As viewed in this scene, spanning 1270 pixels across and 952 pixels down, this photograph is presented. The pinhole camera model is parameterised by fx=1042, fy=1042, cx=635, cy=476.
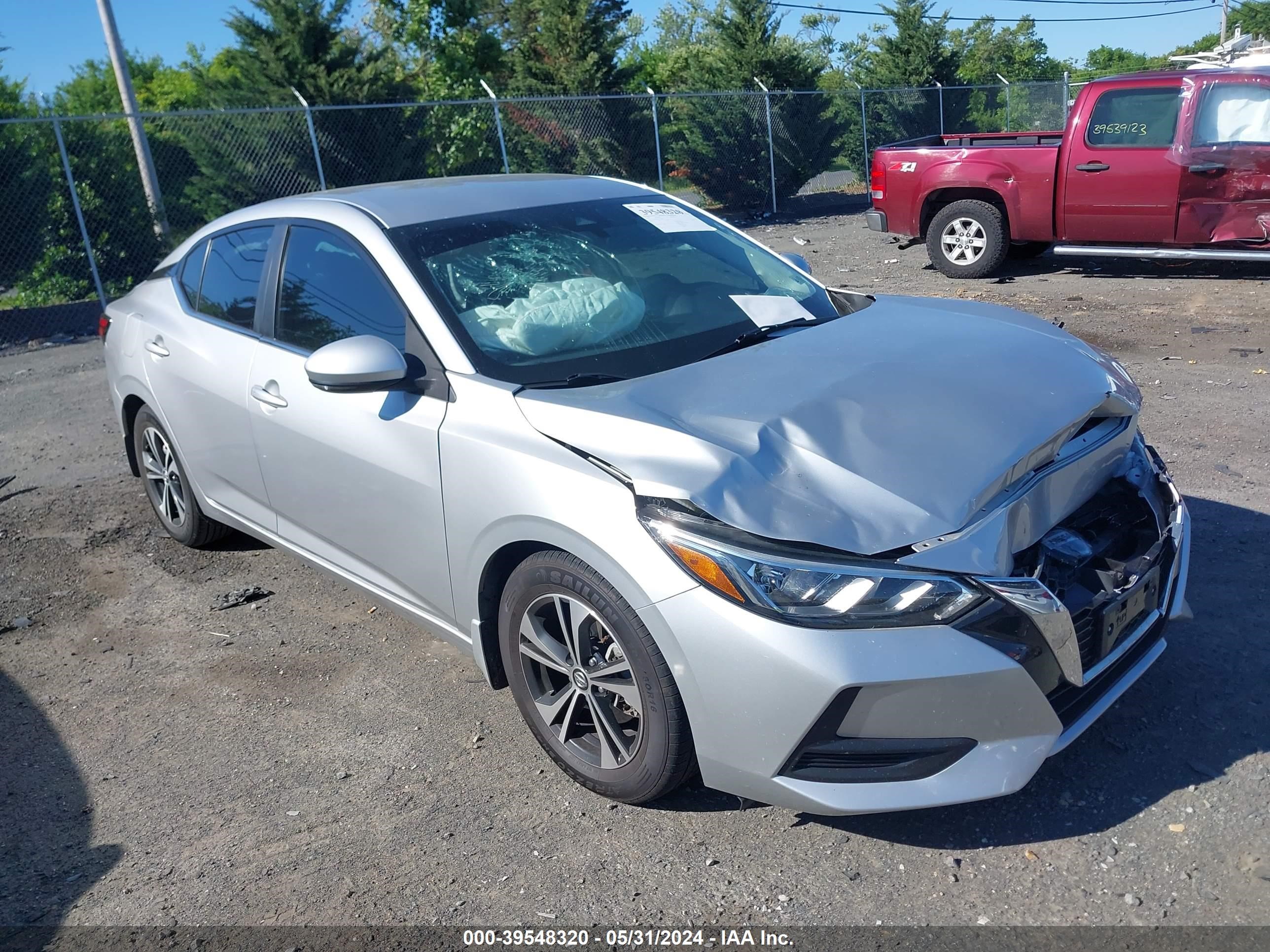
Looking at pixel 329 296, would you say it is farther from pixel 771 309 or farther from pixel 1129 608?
pixel 1129 608

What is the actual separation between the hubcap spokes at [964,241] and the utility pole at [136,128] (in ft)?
32.5

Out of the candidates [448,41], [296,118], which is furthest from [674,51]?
[296,118]

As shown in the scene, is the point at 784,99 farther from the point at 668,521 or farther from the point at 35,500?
the point at 668,521

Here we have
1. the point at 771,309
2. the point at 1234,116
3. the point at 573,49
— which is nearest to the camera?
the point at 771,309

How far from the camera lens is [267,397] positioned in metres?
3.93

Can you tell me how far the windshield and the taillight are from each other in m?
7.71

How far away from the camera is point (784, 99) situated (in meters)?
21.4

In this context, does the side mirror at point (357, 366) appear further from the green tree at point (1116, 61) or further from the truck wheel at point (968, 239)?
the green tree at point (1116, 61)

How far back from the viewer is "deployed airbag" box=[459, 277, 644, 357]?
3.36 meters

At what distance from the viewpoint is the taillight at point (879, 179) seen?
36.8 ft

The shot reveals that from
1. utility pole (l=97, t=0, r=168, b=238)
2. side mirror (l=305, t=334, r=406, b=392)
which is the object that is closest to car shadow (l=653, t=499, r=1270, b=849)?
side mirror (l=305, t=334, r=406, b=392)

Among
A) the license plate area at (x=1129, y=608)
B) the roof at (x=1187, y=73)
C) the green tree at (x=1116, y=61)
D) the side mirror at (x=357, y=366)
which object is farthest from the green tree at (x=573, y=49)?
the green tree at (x=1116, y=61)

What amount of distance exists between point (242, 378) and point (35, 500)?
2.97 metres

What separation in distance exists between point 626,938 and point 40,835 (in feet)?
6.12
